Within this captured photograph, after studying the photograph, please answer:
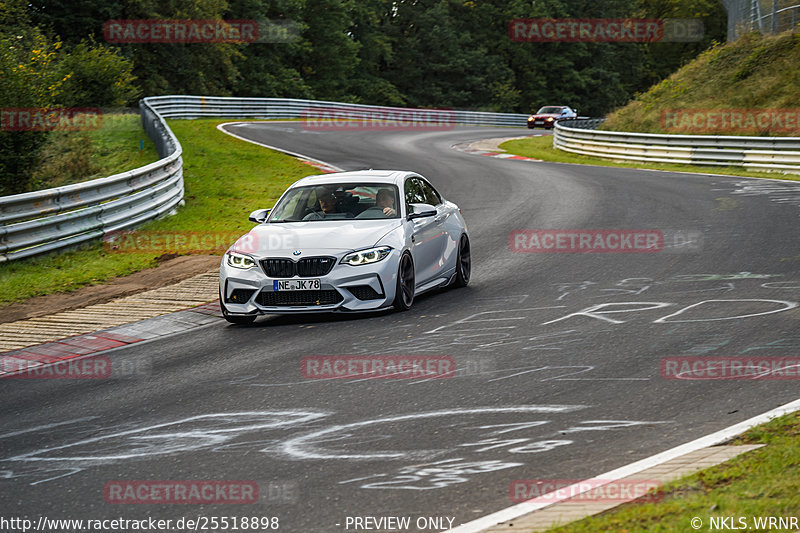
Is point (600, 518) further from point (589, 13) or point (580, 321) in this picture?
point (589, 13)

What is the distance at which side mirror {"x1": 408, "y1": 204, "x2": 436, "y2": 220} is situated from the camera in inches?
434

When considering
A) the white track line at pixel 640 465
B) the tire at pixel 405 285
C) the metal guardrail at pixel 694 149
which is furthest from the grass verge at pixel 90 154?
the white track line at pixel 640 465

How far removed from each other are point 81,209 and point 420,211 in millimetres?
6431

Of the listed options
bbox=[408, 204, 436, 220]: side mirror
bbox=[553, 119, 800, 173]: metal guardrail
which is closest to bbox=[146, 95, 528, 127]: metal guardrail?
bbox=[553, 119, 800, 173]: metal guardrail

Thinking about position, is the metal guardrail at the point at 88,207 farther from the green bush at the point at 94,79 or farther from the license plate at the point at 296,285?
Answer: the green bush at the point at 94,79

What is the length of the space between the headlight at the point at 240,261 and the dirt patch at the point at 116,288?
97.0 inches

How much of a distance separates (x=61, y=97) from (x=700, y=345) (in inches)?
1298

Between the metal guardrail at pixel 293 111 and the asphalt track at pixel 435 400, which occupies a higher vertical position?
the metal guardrail at pixel 293 111

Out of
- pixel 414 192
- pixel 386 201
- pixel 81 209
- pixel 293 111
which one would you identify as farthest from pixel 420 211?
pixel 293 111

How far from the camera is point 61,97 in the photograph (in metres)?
36.3

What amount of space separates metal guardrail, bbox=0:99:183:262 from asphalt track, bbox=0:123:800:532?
4793mm

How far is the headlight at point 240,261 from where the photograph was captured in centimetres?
1019

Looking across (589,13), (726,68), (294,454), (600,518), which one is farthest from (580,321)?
(589,13)

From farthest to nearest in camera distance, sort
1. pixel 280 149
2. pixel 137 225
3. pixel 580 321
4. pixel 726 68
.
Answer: pixel 726 68, pixel 280 149, pixel 137 225, pixel 580 321
